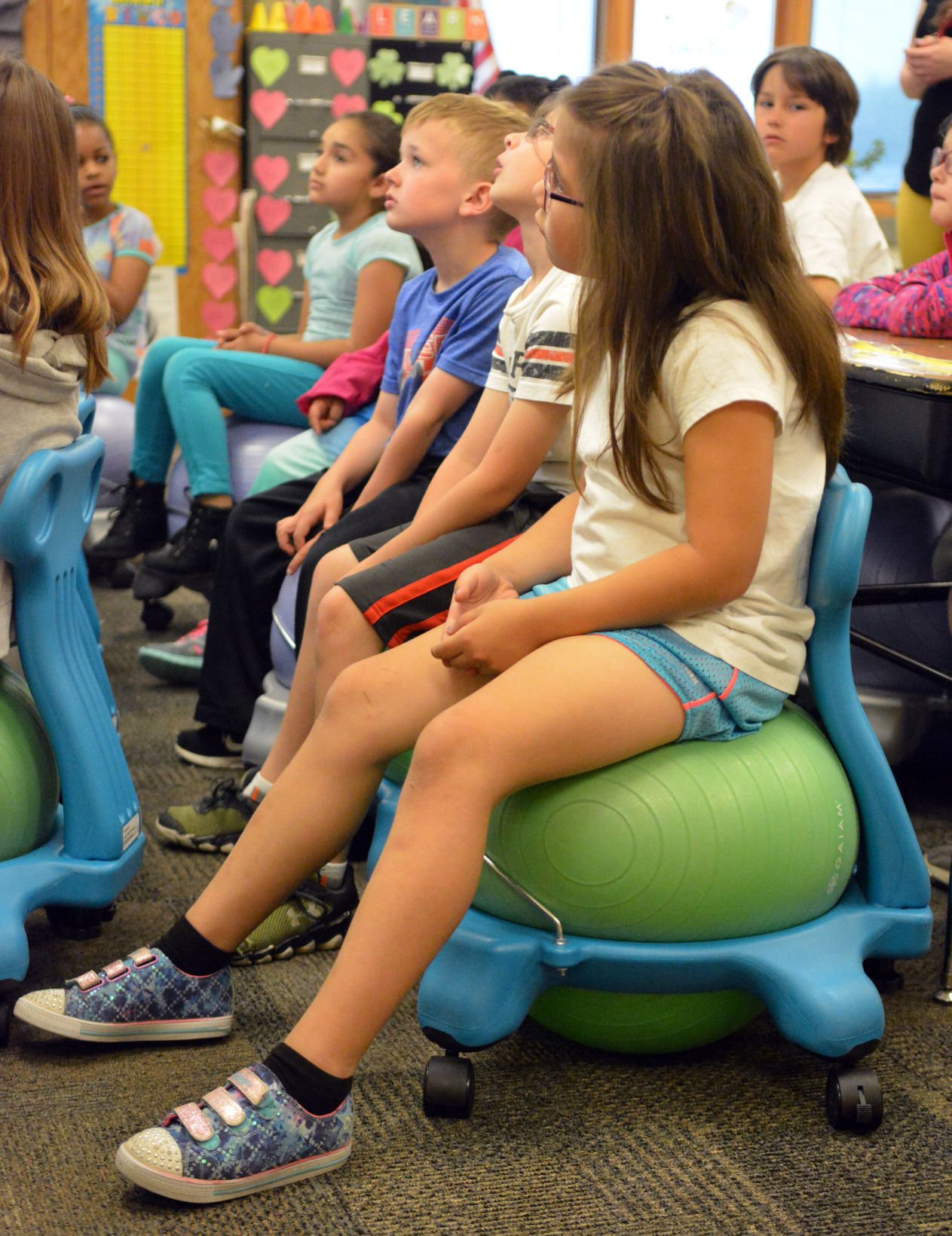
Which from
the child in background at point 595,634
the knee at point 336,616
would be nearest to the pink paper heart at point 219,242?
the knee at point 336,616

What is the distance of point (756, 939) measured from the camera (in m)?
1.17

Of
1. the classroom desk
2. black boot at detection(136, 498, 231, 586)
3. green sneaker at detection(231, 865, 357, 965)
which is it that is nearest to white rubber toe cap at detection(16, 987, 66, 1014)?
green sneaker at detection(231, 865, 357, 965)

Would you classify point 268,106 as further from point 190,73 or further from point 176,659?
point 176,659

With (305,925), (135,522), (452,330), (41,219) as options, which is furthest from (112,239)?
(305,925)

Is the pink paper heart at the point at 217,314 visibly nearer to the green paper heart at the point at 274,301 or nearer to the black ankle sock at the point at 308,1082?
the green paper heart at the point at 274,301

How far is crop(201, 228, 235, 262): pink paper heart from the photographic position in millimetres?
5004

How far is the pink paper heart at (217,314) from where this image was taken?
5.07 m

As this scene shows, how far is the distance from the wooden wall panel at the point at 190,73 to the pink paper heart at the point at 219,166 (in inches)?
0.8

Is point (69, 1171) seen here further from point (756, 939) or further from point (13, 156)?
point (13, 156)

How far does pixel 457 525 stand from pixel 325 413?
2.39 feet

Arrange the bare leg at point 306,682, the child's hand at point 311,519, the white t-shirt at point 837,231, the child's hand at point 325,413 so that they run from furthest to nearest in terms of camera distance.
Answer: the white t-shirt at point 837,231
the child's hand at point 325,413
the child's hand at point 311,519
the bare leg at point 306,682

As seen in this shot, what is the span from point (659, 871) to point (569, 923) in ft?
0.32

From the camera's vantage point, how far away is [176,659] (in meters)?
2.56

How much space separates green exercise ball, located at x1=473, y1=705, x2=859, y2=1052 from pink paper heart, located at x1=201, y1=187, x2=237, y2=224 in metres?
4.30
